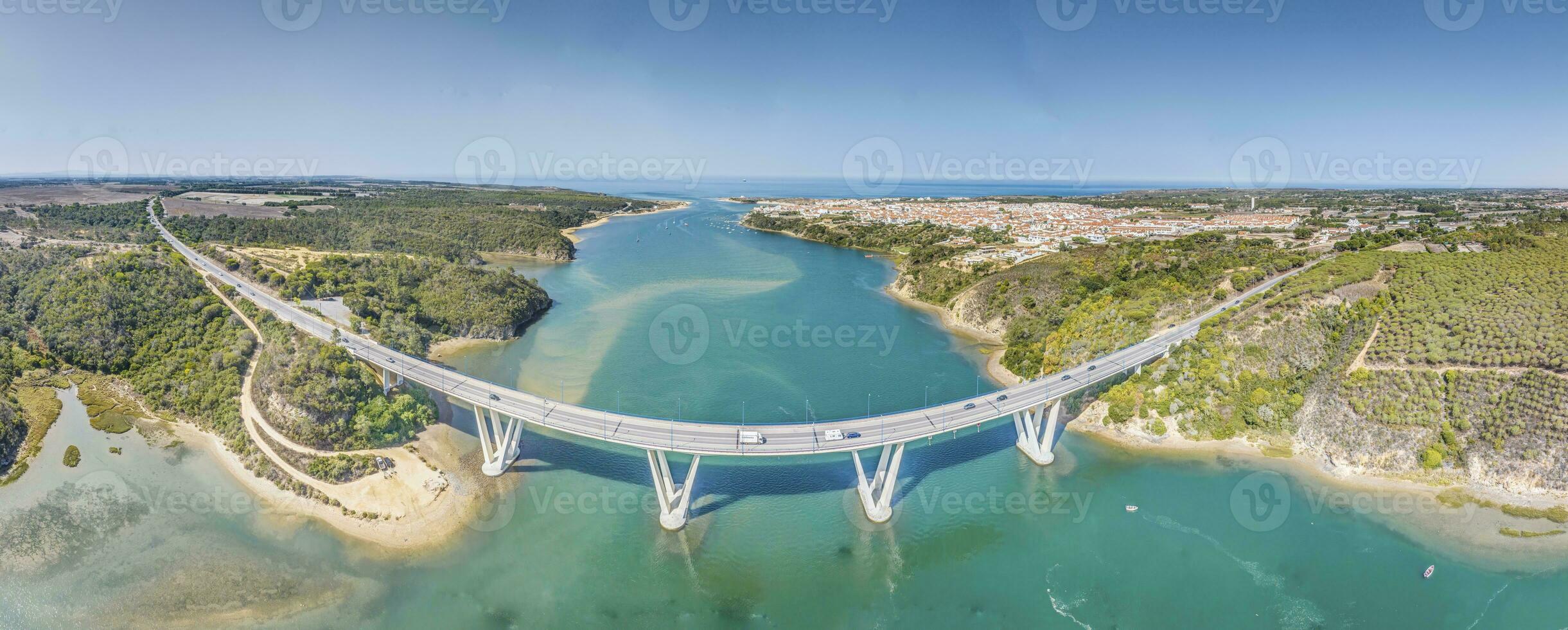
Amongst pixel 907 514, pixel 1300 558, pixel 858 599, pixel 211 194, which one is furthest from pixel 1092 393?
pixel 211 194

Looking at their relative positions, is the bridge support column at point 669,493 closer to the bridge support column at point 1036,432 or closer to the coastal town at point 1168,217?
the bridge support column at point 1036,432

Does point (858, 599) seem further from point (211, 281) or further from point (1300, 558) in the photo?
point (211, 281)

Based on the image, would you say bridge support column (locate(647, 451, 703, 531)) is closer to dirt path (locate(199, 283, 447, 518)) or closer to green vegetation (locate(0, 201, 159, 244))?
dirt path (locate(199, 283, 447, 518))

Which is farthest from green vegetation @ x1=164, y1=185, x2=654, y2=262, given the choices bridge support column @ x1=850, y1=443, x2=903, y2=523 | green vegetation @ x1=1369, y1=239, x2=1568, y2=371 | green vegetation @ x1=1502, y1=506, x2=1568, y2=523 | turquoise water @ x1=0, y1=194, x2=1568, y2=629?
green vegetation @ x1=1502, y1=506, x2=1568, y2=523

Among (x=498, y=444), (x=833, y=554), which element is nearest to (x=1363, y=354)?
(x=833, y=554)
